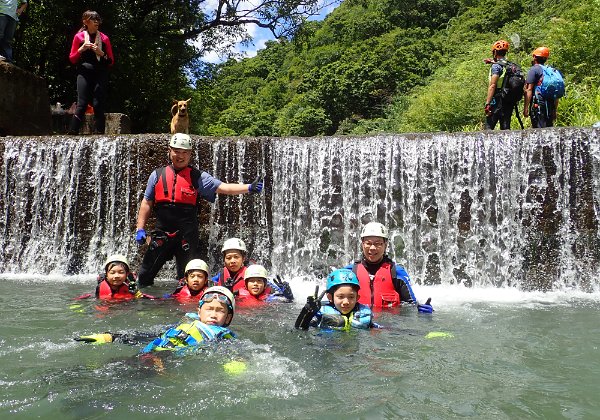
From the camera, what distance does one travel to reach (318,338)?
14.2 ft

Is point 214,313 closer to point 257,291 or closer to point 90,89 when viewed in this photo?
point 257,291

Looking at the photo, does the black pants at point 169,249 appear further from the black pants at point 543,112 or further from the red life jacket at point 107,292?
the black pants at point 543,112

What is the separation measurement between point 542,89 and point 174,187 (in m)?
5.89

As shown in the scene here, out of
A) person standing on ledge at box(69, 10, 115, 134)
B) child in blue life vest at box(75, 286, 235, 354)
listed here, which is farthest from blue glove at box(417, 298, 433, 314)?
person standing on ledge at box(69, 10, 115, 134)

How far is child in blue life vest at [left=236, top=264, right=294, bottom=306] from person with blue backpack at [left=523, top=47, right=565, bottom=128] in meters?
5.35

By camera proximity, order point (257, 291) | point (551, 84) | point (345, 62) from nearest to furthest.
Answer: point (257, 291) < point (551, 84) < point (345, 62)

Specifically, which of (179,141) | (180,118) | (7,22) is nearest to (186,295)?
(179,141)

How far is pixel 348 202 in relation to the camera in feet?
27.6

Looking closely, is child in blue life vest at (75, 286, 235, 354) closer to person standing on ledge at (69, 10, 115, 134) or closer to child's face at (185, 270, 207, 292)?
child's face at (185, 270, 207, 292)

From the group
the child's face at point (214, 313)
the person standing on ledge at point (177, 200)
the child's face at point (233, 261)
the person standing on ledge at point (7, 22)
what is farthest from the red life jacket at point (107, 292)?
the person standing on ledge at point (7, 22)

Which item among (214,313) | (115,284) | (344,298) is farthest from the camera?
(115,284)

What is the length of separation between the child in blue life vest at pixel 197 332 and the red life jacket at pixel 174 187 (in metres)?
2.25

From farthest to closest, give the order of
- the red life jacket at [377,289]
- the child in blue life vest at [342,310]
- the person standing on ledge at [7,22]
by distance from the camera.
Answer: the person standing on ledge at [7,22]
the red life jacket at [377,289]
the child in blue life vest at [342,310]

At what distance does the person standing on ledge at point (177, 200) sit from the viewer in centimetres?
634
